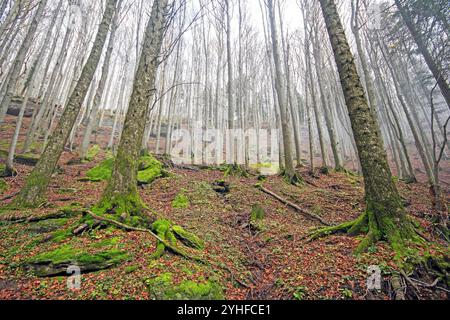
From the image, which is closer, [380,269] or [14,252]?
[380,269]

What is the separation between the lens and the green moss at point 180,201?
22.2 feet

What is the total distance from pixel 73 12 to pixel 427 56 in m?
20.0

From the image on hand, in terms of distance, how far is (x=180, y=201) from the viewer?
23.2 ft

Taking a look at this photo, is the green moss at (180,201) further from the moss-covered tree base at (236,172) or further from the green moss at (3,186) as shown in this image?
the green moss at (3,186)

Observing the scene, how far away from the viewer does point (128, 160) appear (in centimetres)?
455

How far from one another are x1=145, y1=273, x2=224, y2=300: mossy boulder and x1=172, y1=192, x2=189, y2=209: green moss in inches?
155

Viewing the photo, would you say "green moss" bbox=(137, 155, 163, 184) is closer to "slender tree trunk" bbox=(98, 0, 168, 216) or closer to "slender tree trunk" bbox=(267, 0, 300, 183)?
"slender tree trunk" bbox=(98, 0, 168, 216)

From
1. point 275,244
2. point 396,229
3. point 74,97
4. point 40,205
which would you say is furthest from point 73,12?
point 396,229

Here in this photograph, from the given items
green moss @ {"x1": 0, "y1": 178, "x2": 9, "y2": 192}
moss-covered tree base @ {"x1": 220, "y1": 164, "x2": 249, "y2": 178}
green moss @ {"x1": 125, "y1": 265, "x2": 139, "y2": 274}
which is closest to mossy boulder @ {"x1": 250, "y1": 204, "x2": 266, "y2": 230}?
green moss @ {"x1": 125, "y1": 265, "x2": 139, "y2": 274}

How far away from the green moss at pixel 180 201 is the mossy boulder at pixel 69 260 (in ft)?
11.6

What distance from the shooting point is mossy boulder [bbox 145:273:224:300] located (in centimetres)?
254

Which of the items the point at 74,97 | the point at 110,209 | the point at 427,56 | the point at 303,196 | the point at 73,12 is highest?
the point at 73,12
